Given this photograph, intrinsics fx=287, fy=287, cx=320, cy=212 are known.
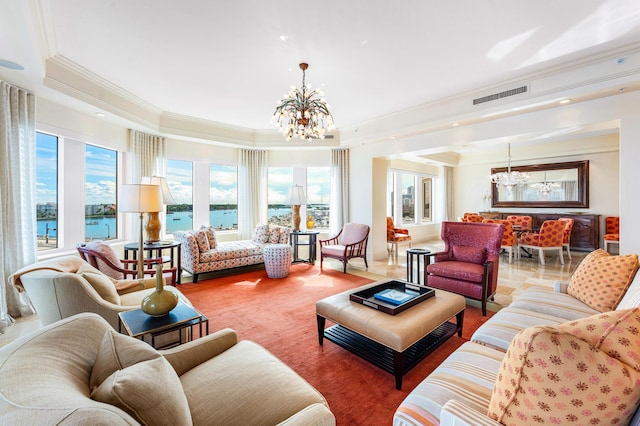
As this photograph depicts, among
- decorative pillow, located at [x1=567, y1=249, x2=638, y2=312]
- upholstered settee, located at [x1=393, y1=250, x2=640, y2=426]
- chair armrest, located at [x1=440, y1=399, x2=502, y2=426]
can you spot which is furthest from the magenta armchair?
chair armrest, located at [x1=440, y1=399, x2=502, y2=426]

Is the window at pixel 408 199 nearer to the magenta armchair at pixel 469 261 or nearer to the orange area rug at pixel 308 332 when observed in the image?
the orange area rug at pixel 308 332

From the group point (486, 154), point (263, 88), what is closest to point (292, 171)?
point (263, 88)

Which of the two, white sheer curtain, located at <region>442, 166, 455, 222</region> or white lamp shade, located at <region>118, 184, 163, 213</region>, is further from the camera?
white sheer curtain, located at <region>442, 166, 455, 222</region>

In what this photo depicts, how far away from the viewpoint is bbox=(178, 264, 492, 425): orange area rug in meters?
1.96

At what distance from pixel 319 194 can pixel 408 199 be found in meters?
3.08

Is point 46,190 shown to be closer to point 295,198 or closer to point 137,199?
point 137,199

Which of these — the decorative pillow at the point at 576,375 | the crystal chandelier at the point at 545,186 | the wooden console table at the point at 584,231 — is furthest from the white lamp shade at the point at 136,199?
the crystal chandelier at the point at 545,186

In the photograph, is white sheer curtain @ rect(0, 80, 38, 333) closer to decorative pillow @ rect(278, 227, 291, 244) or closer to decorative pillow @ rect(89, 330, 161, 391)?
decorative pillow @ rect(89, 330, 161, 391)

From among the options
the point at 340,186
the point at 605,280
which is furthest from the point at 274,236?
the point at 605,280

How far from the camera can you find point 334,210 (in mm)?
6766

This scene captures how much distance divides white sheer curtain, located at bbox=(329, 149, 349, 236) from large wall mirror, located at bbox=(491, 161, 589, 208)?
4.94m

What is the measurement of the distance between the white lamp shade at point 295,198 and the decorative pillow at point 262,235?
2.34ft

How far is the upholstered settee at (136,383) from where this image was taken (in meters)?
0.65

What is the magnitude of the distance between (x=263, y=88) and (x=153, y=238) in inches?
111
